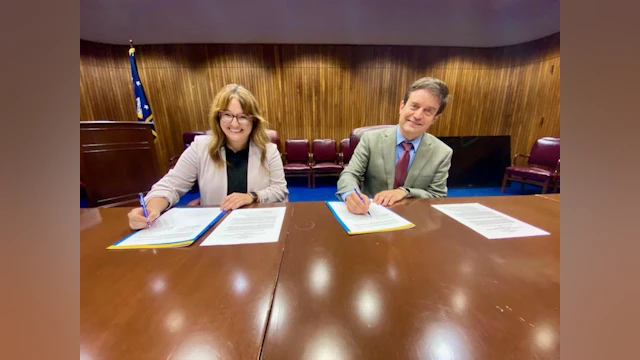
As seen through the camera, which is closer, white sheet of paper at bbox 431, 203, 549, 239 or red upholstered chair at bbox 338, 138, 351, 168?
white sheet of paper at bbox 431, 203, 549, 239

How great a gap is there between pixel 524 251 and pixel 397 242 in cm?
32

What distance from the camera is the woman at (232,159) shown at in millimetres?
1374

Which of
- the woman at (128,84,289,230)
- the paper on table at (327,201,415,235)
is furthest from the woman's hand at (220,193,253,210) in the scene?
the paper on table at (327,201,415,235)

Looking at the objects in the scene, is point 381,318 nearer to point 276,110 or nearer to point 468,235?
point 468,235

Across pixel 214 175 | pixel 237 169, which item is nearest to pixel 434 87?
pixel 237 169

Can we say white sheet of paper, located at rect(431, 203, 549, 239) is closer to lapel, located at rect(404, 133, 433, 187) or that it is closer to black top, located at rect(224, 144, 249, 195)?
lapel, located at rect(404, 133, 433, 187)

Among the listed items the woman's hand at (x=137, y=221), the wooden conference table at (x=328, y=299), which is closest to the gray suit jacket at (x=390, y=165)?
the wooden conference table at (x=328, y=299)

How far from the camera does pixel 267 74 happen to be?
465cm

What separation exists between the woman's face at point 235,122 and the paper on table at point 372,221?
0.72m

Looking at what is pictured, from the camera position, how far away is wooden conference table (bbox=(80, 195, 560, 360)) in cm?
39

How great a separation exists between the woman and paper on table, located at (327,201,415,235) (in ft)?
1.66

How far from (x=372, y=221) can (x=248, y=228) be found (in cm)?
43

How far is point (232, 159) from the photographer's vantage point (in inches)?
58.7

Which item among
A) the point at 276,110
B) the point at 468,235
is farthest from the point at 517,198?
the point at 276,110
